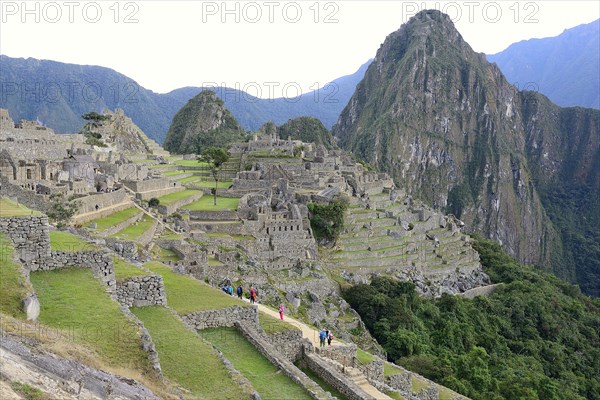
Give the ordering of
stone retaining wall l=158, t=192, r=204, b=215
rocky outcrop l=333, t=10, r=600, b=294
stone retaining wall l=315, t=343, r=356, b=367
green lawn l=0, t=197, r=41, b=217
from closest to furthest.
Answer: green lawn l=0, t=197, r=41, b=217, stone retaining wall l=315, t=343, r=356, b=367, stone retaining wall l=158, t=192, r=204, b=215, rocky outcrop l=333, t=10, r=600, b=294

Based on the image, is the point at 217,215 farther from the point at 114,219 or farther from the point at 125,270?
the point at 125,270

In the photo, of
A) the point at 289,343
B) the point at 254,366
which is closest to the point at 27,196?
the point at 289,343

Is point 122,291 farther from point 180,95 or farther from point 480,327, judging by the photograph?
point 180,95

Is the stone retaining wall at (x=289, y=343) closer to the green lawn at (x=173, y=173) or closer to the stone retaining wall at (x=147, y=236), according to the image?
the stone retaining wall at (x=147, y=236)

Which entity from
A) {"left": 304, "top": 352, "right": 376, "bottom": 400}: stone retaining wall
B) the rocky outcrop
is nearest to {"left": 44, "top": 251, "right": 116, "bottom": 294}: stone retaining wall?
{"left": 304, "top": 352, "right": 376, "bottom": 400}: stone retaining wall

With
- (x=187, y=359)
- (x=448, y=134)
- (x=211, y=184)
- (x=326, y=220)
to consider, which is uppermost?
(x=448, y=134)

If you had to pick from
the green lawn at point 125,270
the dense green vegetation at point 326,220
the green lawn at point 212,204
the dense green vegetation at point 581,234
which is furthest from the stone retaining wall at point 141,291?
the dense green vegetation at point 581,234

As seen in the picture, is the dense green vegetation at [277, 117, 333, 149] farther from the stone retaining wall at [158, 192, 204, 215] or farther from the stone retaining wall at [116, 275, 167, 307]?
the stone retaining wall at [116, 275, 167, 307]
